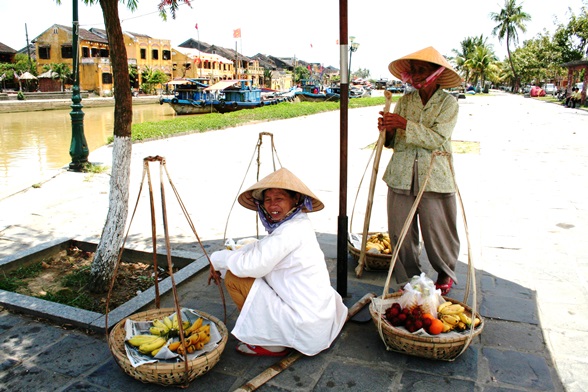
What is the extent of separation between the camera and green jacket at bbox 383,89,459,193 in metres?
2.90

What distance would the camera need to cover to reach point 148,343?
237cm

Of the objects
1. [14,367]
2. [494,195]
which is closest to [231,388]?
[14,367]

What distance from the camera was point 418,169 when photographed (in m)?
3.02

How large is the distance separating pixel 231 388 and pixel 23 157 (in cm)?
1245

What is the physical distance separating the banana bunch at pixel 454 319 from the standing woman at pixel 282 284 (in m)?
0.59

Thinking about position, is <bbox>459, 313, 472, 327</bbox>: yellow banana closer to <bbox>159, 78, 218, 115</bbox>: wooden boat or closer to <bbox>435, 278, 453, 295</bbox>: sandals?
<bbox>435, 278, 453, 295</bbox>: sandals

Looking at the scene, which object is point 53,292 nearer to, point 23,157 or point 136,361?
point 136,361

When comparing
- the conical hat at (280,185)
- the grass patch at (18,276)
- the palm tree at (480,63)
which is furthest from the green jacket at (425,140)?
the palm tree at (480,63)

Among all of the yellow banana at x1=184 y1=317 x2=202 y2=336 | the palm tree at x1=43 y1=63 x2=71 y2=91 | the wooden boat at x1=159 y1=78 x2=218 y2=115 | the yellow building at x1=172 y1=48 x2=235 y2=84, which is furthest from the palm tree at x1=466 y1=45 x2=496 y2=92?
the yellow banana at x1=184 y1=317 x2=202 y2=336

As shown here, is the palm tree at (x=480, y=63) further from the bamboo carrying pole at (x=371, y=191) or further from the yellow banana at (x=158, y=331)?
the yellow banana at (x=158, y=331)

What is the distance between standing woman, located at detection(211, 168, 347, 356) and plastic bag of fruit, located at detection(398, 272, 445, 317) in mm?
440

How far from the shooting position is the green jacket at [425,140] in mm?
2898

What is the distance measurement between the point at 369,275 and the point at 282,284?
1360mm

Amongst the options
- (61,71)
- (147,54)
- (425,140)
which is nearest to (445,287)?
(425,140)
